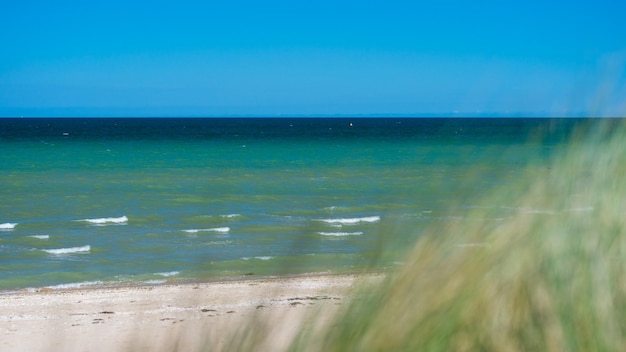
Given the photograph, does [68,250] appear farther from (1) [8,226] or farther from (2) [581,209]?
(2) [581,209]

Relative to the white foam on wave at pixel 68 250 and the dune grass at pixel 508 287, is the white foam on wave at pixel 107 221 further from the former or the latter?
the dune grass at pixel 508 287

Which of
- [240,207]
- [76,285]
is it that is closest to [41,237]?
[76,285]

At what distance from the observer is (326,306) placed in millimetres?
1666

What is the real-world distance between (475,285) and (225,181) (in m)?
25.7

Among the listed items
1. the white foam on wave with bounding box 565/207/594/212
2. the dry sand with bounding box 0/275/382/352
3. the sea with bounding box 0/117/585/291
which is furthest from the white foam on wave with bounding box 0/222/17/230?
the white foam on wave with bounding box 565/207/594/212

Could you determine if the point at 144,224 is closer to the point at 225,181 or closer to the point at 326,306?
the point at 225,181

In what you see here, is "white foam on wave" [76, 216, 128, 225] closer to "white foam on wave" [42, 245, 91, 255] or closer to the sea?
the sea

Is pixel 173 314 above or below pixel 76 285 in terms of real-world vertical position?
above

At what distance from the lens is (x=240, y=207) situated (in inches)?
737

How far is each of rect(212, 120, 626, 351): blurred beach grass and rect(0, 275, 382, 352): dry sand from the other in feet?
0.15

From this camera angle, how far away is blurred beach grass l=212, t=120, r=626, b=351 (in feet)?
4.98

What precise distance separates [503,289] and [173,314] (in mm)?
1782

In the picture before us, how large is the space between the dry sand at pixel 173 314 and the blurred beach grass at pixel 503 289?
4 centimetres

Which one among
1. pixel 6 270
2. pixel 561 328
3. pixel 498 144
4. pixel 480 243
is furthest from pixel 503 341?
pixel 6 270
